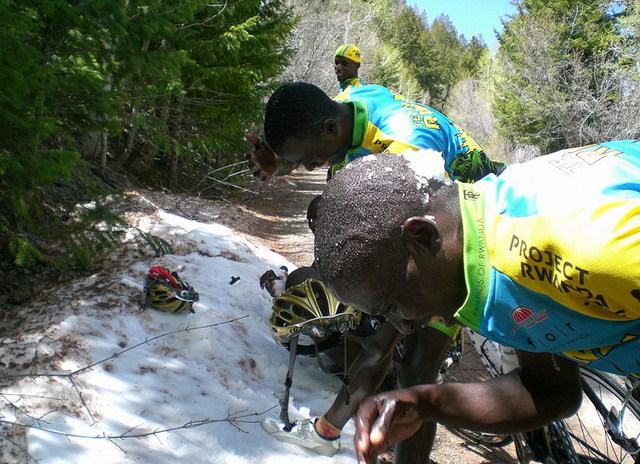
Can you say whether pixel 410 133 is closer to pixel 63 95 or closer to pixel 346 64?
pixel 63 95

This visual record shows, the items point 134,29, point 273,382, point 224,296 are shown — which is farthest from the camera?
point 224,296

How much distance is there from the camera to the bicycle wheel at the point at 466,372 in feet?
11.9

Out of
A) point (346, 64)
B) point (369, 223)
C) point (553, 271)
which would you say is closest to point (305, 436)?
point (369, 223)

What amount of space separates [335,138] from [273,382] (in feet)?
6.03

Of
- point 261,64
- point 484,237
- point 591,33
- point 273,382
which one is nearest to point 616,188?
point 484,237

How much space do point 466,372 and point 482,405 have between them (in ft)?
10.5

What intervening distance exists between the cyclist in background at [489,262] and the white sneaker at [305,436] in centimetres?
174

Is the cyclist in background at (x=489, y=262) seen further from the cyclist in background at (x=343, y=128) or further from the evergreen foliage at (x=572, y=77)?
the evergreen foliage at (x=572, y=77)

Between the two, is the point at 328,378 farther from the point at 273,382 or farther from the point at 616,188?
the point at 616,188

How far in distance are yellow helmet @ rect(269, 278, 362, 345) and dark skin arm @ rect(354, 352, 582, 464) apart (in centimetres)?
171

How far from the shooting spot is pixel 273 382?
4016 mm

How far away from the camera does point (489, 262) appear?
1488mm

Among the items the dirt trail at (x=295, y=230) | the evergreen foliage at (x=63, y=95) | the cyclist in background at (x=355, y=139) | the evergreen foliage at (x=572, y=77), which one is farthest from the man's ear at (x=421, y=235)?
the evergreen foliage at (x=572, y=77)

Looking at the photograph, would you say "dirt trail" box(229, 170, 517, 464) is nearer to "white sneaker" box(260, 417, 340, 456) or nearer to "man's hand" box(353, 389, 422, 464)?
"white sneaker" box(260, 417, 340, 456)
